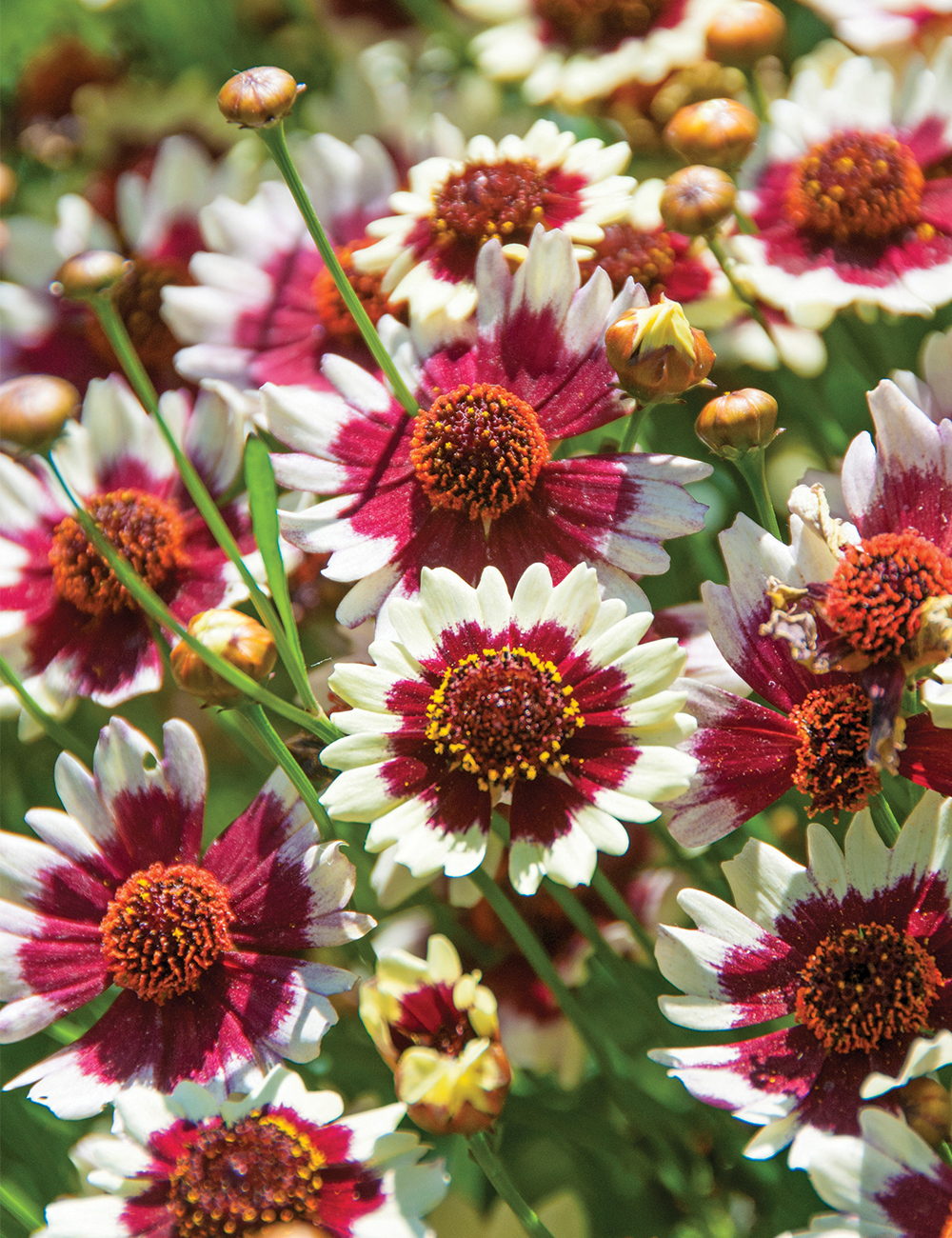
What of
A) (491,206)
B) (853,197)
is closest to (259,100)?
(491,206)

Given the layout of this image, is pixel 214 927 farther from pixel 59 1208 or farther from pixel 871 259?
pixel 871 259

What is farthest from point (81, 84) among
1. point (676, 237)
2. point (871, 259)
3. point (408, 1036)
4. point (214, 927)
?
point (408, 1036)

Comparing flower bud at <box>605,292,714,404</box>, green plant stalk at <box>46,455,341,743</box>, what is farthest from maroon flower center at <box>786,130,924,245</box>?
green plant stalk at <box>46,455,341,743</box>

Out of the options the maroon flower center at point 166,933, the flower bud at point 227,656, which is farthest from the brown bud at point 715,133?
the maroon flower center at point 166,933

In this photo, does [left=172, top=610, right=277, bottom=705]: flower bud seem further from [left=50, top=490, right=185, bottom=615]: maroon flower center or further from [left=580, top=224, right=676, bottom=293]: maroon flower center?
[left=580, top=224, right=676, bottom=293]: maroon flower center

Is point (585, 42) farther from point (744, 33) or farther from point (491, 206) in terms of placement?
point (491, 206)

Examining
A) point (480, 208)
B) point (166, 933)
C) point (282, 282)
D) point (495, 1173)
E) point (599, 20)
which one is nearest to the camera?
point (495, 1173)
